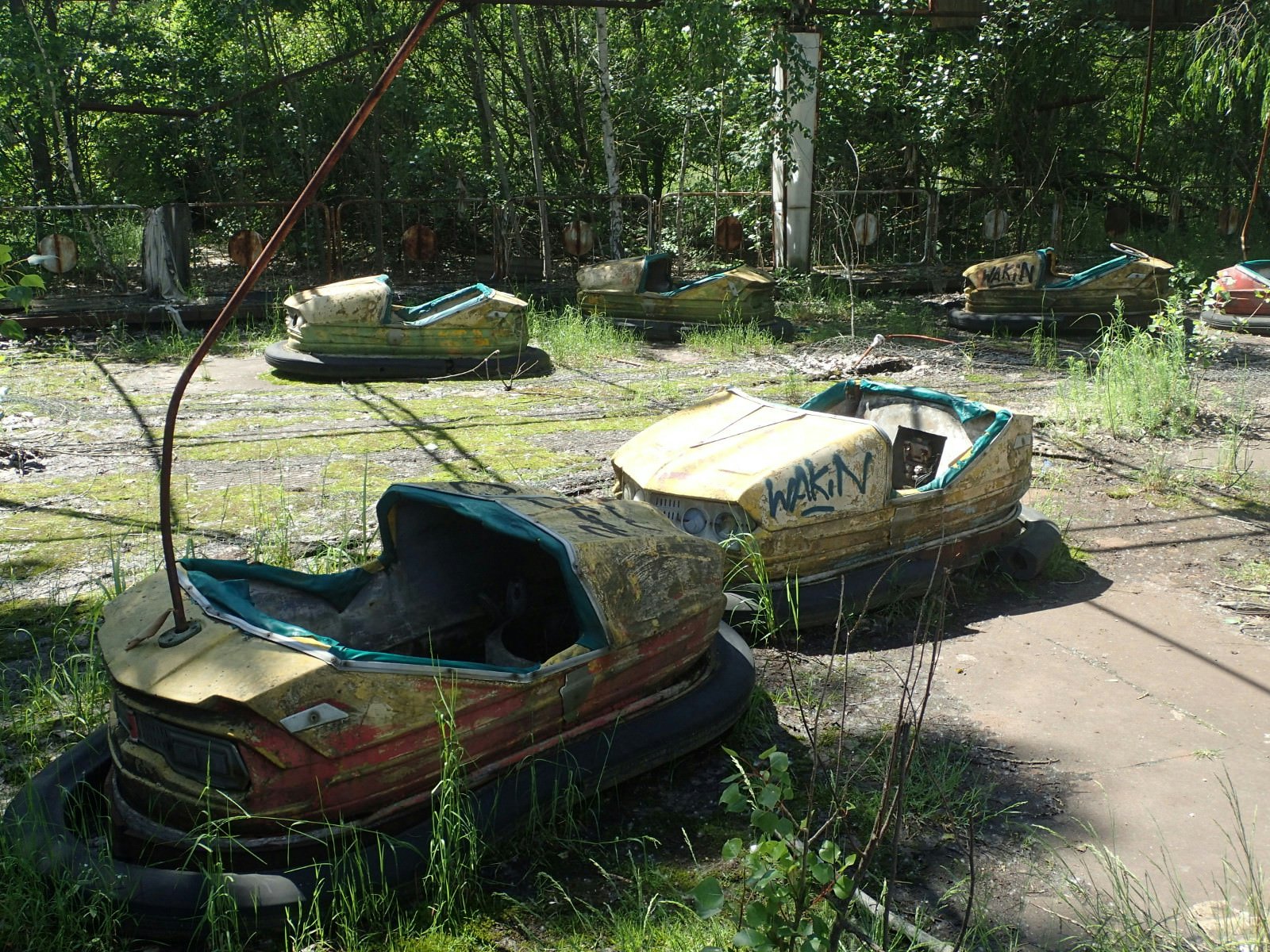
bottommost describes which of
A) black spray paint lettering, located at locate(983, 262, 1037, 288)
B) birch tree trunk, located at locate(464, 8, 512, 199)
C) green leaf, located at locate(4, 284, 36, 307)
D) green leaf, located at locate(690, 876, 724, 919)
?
green leaf, located at locate(690, 876, 724, 919)

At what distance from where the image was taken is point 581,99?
1571 cm

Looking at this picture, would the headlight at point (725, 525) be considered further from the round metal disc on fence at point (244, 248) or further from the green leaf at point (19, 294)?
the round metal disc on fence at point (244, 248)

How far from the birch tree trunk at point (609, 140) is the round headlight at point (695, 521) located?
949 centimetres

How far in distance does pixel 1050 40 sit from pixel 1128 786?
13341mm

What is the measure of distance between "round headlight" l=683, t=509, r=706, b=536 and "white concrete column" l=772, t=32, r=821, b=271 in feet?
30.0

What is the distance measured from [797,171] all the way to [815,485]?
9.38 m

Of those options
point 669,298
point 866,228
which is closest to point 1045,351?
point 669,298

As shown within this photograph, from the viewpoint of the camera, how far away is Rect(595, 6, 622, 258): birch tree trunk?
12219mm

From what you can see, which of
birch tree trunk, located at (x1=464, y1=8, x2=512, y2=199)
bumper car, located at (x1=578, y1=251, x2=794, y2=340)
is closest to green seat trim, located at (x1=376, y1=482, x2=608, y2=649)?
bumper car, located at (x1=578, y1=251, x2=794, y2=340)

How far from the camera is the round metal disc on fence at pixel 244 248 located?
11.4 metres

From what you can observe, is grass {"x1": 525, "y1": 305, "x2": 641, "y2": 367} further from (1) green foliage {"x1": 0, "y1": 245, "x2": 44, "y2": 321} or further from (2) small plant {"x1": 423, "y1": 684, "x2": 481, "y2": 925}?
(2) small plant {"x1": 423, "y1": 684, "x2": 481, "y2": 925}

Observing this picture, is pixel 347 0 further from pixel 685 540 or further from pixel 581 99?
pixel 685 540

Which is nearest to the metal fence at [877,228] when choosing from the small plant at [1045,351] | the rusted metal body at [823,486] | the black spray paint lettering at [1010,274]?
the black spray paint lettering at [1010,274]

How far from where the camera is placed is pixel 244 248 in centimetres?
1152
